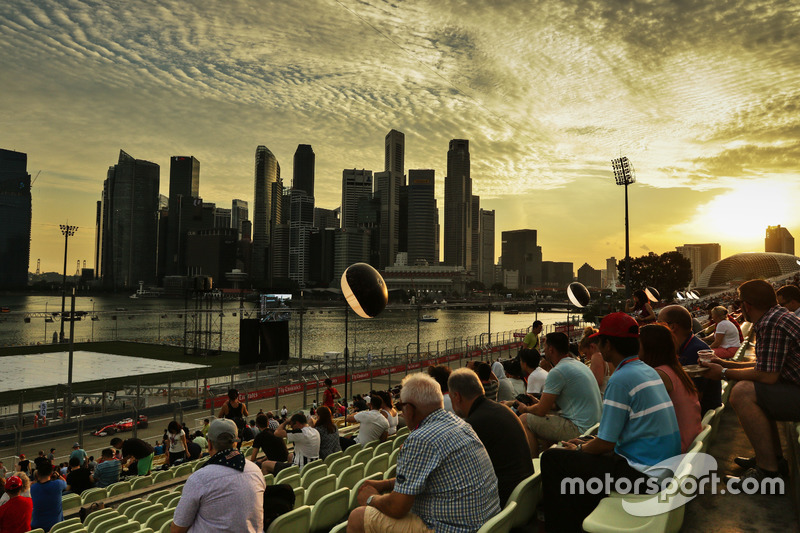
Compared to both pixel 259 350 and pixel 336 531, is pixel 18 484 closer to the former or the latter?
pixel 336 531

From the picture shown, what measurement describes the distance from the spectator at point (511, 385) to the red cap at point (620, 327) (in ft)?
12.2

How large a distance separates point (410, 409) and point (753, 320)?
9.95ft

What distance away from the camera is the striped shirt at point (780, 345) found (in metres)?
3.59

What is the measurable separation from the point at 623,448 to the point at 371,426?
15.8ft

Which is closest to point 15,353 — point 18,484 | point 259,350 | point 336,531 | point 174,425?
point 259,350

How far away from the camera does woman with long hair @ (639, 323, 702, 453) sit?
11.6 ft

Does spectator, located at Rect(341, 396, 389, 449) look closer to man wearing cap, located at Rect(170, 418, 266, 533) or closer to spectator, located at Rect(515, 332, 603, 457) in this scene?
spectator, located at Rect(515, 332, 603, 457)

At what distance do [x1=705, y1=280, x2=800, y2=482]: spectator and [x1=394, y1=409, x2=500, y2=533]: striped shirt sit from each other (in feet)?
7.51

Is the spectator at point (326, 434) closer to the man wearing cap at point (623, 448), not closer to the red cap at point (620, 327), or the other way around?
the man wearing cap at point (623, 448)

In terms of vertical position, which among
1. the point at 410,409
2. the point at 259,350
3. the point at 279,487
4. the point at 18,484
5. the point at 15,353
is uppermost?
the point at 410,409

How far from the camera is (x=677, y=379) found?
3557 mm

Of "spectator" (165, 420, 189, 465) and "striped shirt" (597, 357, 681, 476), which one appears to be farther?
"spectator" (165, 420, 189, 465)

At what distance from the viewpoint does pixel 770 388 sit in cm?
363

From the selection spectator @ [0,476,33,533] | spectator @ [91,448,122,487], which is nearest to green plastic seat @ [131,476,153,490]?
spectator @ [91,448,122,487]
